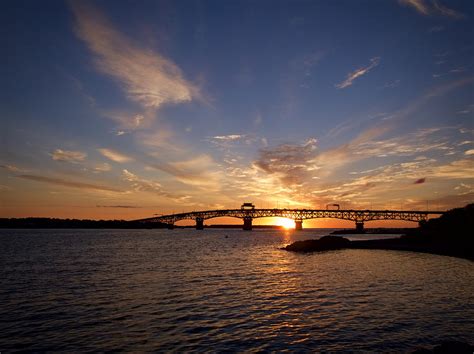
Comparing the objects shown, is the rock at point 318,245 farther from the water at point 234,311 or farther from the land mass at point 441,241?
the water at point 234,311

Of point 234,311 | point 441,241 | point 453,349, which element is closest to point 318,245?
point 441,241

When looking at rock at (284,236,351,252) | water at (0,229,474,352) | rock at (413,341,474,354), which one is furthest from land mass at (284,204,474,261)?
rock at (413,341,474,354)

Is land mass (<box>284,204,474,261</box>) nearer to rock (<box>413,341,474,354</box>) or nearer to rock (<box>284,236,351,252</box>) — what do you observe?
rock (<box>284,236,351,252</box>)

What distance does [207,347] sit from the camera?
47.2 feet

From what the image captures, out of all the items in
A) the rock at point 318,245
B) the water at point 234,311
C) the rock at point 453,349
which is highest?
the rock at point 318,245

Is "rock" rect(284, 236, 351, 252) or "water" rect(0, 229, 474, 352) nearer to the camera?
"water" rect(0, 229, 474, 352)

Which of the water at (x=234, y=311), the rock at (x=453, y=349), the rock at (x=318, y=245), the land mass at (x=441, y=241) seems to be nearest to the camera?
the rock at (x=453, y=349)

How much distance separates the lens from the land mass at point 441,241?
62325 mm

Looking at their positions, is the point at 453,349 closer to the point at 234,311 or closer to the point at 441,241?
the point at 234,311

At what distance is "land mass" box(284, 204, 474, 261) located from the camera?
6233cm

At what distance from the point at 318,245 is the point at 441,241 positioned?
1130 inches

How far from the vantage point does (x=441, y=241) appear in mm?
71750

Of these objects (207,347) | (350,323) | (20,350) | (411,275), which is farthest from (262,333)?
(411,275)

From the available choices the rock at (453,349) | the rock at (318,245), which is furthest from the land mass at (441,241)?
the rock at (453,349)
